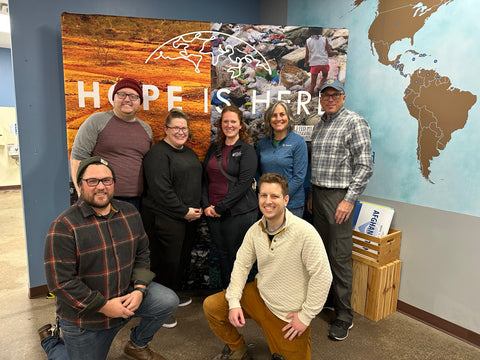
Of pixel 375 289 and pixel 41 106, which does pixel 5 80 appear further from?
pixel 375 289

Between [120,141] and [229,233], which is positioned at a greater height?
[120,141]

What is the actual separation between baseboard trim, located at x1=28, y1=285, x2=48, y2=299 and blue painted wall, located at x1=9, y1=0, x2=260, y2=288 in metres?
0.04

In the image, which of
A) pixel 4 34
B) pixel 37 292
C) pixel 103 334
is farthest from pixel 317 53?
pixel 4 34

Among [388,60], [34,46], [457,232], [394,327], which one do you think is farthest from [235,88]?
[394,327]

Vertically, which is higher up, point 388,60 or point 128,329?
point 388,60

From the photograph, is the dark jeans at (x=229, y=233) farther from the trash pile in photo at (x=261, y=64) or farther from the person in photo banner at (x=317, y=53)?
the person in photo banner at (x=317, y=53)

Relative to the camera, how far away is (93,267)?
163cm

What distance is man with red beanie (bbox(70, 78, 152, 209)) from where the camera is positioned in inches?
88.0

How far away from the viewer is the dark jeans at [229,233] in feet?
7.94

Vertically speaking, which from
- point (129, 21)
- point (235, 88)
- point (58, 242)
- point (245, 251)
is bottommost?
point (245, 251)

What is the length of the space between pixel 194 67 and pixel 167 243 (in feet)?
4.67

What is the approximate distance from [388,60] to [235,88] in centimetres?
126

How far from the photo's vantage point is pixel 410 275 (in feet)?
8.63

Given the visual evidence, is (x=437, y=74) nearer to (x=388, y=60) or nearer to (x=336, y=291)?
(x=388, y=60)
